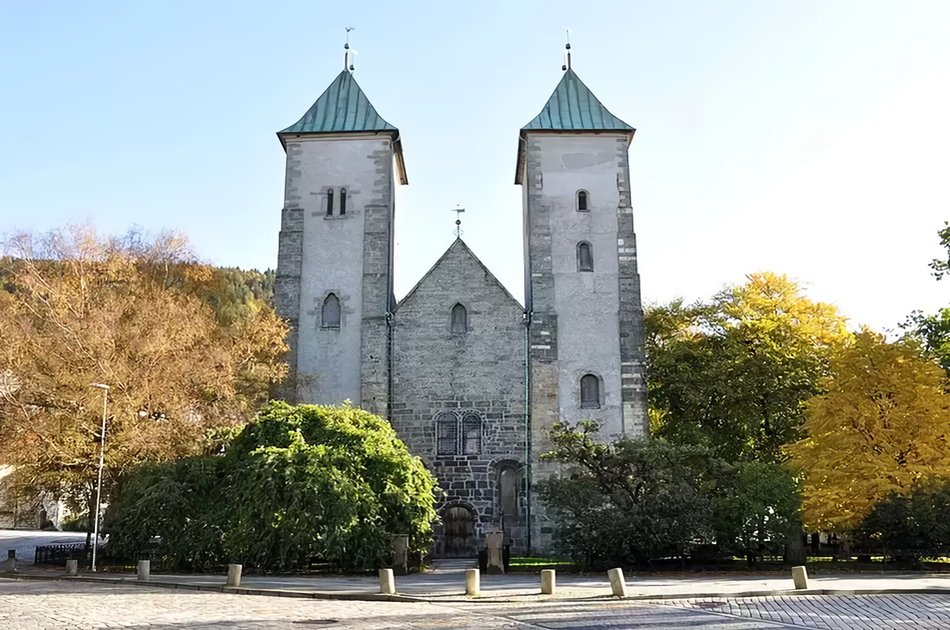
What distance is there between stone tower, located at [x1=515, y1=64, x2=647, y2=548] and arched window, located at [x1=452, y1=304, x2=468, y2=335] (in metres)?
2.43

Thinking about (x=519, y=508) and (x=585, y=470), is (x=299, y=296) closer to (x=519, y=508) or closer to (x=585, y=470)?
(x=519, y=508)

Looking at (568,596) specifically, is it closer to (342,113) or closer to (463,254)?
(463,254)

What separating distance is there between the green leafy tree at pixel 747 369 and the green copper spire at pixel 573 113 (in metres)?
8.29

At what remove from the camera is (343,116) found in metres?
35.7

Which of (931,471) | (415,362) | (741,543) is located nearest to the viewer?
(931,471)

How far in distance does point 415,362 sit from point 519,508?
250 inches

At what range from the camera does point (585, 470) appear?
82.1ft

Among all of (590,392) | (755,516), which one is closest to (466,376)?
(590,392)

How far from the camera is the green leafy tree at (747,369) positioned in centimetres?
3036

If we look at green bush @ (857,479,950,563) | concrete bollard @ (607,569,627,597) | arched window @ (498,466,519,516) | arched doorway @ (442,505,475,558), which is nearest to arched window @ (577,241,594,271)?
arched window @ (498,466,519,516)

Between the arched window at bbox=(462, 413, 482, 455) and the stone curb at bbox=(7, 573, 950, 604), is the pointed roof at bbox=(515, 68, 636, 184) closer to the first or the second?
the arched window at bbox=(462, 413, 482, 455)

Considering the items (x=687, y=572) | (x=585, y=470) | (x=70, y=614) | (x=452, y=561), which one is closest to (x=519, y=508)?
(x=452, y=561)

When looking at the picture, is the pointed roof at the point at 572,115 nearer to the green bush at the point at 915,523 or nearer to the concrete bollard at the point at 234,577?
the green bush at the point at 915,523

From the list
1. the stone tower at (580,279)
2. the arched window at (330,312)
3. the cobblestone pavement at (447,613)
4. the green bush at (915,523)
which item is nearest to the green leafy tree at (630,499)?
the green bush at (915,523)
